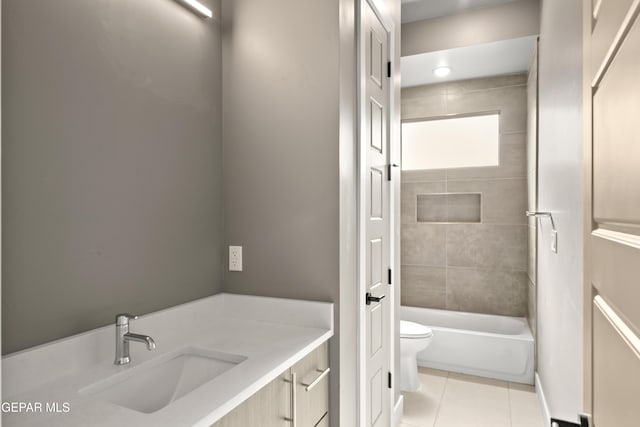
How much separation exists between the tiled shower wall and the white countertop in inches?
102

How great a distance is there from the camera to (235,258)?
171cm

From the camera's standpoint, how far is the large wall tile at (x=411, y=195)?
388cm

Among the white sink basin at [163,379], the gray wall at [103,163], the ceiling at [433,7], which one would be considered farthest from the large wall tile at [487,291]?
the white sink basin at [163,379]

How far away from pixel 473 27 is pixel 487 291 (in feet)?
7.72

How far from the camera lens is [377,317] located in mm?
2021

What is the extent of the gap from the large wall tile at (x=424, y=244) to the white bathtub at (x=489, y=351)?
2.50 feet

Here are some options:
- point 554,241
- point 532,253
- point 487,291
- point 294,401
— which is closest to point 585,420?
point 294,401

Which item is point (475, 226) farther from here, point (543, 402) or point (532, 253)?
point (543, 402)

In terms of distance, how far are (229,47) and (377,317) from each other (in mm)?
1524

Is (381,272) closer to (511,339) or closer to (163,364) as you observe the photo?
(163,364)

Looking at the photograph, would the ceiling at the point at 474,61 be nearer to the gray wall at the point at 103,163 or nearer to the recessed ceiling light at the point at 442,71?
the recessed ceiling light at the point at 442,71

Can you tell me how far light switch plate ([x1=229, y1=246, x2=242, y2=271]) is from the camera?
1698 mm

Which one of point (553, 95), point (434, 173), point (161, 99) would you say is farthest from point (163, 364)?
point (434, 173)

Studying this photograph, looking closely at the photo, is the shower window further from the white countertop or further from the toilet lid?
the white countertop
